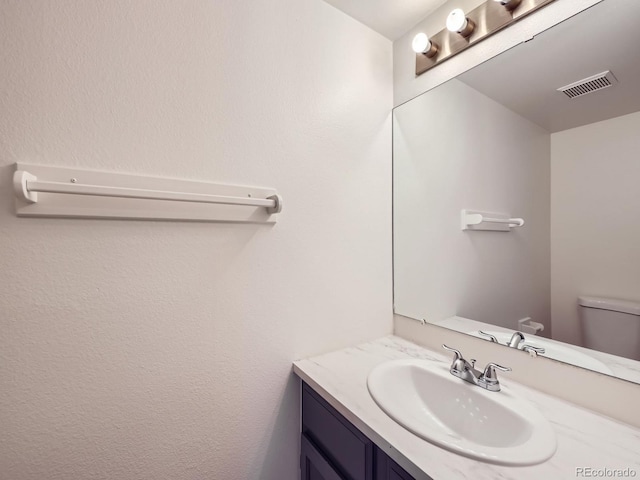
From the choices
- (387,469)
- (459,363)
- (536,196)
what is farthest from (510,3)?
(387,469)

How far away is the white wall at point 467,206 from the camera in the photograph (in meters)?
0.91

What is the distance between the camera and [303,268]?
102 centimetres

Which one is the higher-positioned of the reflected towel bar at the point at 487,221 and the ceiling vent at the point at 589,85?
the ceiling vent at the point at 589,85

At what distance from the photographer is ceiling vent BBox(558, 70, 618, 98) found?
2.43ft

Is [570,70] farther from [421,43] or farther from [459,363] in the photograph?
[459,363]

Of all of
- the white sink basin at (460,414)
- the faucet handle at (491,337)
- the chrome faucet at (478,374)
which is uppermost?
the faucet handle at (491,337)

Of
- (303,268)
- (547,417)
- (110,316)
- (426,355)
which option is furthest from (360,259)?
(110,316)

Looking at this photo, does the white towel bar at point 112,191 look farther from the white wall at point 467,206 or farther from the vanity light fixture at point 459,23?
the vanity light fixture at point 459,23

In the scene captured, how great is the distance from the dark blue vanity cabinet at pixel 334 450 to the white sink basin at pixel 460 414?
100 mm

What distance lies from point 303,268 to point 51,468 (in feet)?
2.68

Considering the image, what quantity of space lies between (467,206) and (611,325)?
1.83 ft

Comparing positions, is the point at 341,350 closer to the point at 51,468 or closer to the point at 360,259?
the point at 360,259

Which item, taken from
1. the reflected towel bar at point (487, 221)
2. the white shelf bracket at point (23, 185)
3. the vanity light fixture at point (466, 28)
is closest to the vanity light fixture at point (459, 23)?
the vanity light fixture at point (466, 28)

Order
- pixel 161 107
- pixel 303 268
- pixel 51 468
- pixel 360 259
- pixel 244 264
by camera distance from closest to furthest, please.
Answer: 1. pixel 51 468
2. pixel 161 107
3. pixel 244 264
4. pixel 303 268
5. pixel 360 259
